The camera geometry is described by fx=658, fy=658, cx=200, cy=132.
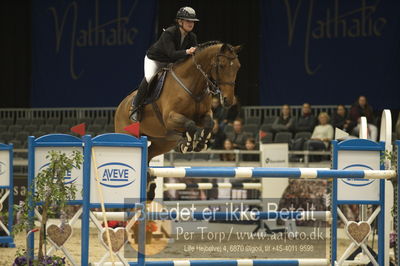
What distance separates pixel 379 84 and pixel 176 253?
6766 millimetres

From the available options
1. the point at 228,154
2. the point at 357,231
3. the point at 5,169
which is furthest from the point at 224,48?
the point at 228,154

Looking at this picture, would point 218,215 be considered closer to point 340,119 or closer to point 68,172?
point 68,172

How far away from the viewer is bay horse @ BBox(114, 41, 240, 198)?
514cm

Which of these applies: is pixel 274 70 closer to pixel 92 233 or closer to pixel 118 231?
pixel 92 233

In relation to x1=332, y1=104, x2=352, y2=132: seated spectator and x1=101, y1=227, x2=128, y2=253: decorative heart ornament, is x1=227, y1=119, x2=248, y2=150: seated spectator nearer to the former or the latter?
x1=332, y1=104, x2=352, y2=132: seated spectator

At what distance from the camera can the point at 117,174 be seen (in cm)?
385

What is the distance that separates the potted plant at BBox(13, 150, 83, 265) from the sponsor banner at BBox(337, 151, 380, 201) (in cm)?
182

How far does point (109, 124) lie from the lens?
12617 millimetres

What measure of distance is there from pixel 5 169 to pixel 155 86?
215cm

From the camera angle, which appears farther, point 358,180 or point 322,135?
point 322,135

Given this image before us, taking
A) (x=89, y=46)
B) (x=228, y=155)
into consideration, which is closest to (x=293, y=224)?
(x=228, y=155)

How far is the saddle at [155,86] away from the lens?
223 inches

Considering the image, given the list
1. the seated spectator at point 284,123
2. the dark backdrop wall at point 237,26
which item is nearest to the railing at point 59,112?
the dark backdrop wall at point 237,26

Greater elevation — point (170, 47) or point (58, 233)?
point (170, 47)
